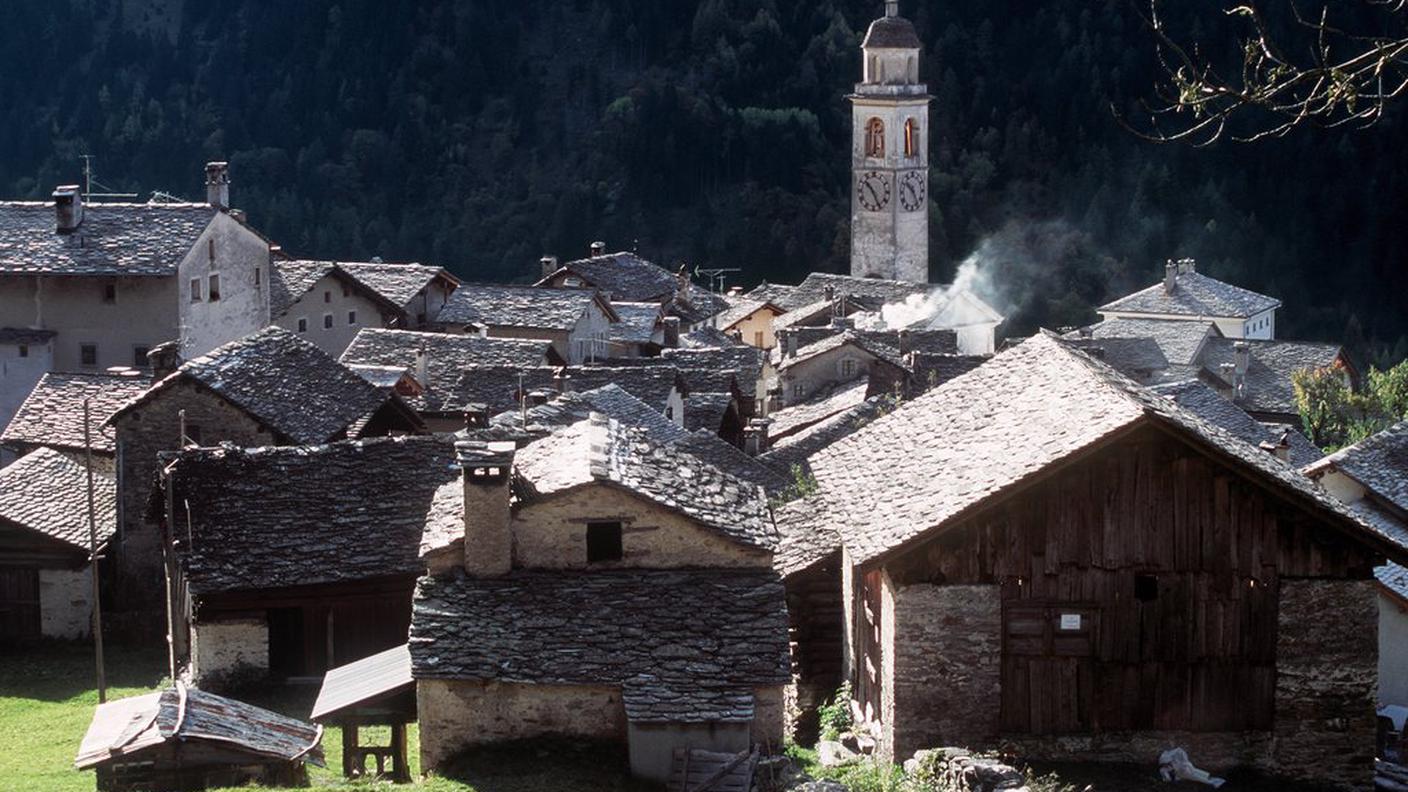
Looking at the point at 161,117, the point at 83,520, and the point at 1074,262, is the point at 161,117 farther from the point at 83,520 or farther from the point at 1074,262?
the point at 83,520

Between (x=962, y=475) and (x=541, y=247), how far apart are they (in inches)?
3932

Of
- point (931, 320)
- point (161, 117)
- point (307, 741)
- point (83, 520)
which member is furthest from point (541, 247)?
point (307, 741)

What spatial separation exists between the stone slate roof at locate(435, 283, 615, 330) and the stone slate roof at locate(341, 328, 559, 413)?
570cm

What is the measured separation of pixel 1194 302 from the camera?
3529 inches

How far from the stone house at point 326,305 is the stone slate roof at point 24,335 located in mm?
8566

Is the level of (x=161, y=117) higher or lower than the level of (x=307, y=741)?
higher

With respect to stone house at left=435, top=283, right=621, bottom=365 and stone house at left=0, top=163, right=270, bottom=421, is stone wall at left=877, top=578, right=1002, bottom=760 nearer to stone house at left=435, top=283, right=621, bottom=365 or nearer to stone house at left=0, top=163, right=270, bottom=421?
stone house at left=0, top=163, right=270, bottom=421

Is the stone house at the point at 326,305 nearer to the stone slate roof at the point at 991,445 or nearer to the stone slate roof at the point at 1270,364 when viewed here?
the stone slate roof at the point at 1270,364

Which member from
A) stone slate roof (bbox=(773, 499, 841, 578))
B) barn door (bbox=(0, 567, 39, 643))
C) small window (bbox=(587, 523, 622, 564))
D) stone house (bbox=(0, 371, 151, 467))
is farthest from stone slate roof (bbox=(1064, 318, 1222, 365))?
small window (bbox=(587, 523, 622, 564))

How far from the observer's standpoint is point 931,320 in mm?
75375

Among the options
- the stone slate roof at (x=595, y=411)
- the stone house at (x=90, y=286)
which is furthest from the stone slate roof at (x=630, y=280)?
the stone slate roof at (x=595, y=411)

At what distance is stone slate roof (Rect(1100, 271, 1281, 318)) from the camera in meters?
88.2

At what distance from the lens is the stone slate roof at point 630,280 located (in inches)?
2795

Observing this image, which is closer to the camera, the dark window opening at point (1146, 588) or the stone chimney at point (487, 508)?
the dark window opening at point (1146, 588)
